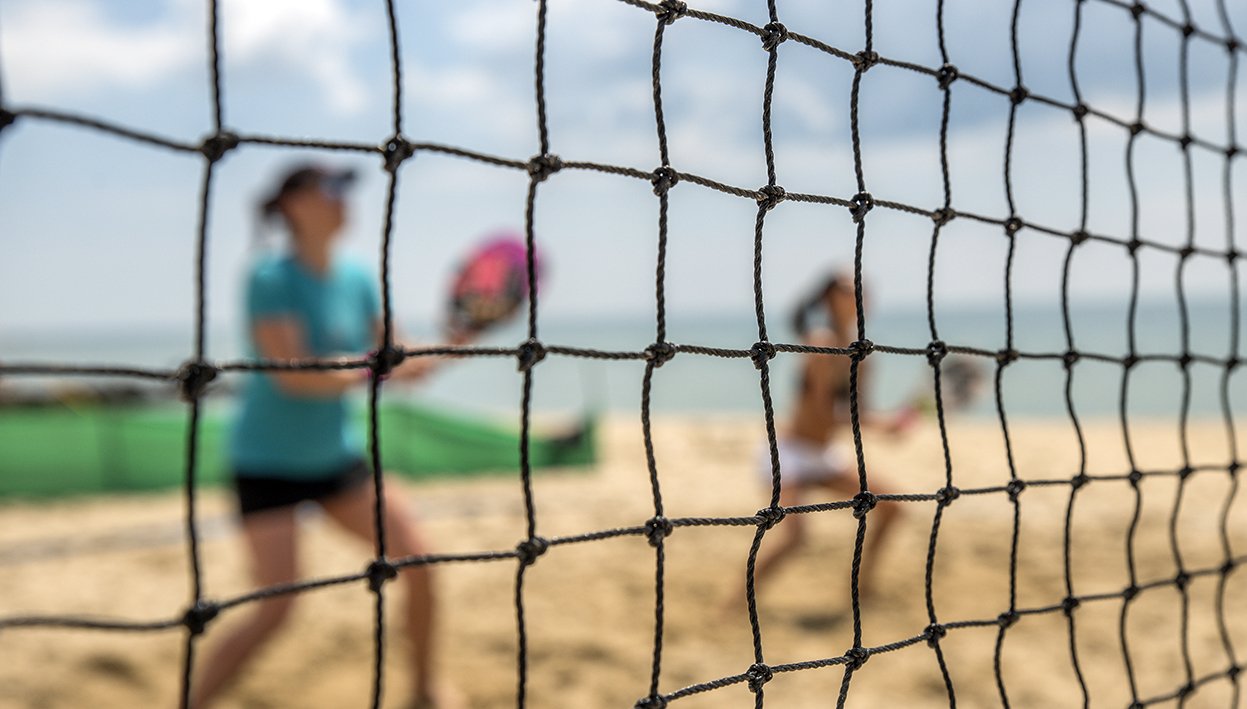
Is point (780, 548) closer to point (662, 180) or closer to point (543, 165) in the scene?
point (662, 180)

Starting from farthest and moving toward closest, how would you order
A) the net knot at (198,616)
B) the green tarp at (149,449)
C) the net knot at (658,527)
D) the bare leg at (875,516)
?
the green tarp at (149,449) → the bare leg at (875,516) → the net knot at (658,527) → the net knot at (198,616)

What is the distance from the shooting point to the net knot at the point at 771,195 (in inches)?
66.7

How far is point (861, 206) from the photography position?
71.7 inches

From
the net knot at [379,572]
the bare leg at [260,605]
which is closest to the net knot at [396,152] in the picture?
the net knot at [379,572]

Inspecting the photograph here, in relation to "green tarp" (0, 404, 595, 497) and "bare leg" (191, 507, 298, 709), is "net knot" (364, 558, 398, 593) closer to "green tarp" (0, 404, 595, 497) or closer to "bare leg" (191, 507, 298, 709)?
"bare leg" (191, 507, 298, 709)

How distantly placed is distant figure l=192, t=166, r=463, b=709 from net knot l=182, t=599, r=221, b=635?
115cm

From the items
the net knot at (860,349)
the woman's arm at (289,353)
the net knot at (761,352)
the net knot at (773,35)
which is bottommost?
the net knot at (761,352)

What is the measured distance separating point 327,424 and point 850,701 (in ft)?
5.45

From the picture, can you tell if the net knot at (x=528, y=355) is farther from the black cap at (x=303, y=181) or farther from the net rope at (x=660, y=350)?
the black cap at (x=303, y=181)

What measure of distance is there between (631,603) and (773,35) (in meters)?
2.62

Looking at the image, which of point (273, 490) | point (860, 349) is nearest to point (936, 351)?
point (860, 349)

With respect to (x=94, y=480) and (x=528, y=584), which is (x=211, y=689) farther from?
(x=94, y=480)

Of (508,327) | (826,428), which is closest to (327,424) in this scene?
(508,327)

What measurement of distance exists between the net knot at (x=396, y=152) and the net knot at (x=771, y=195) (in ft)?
2.03
